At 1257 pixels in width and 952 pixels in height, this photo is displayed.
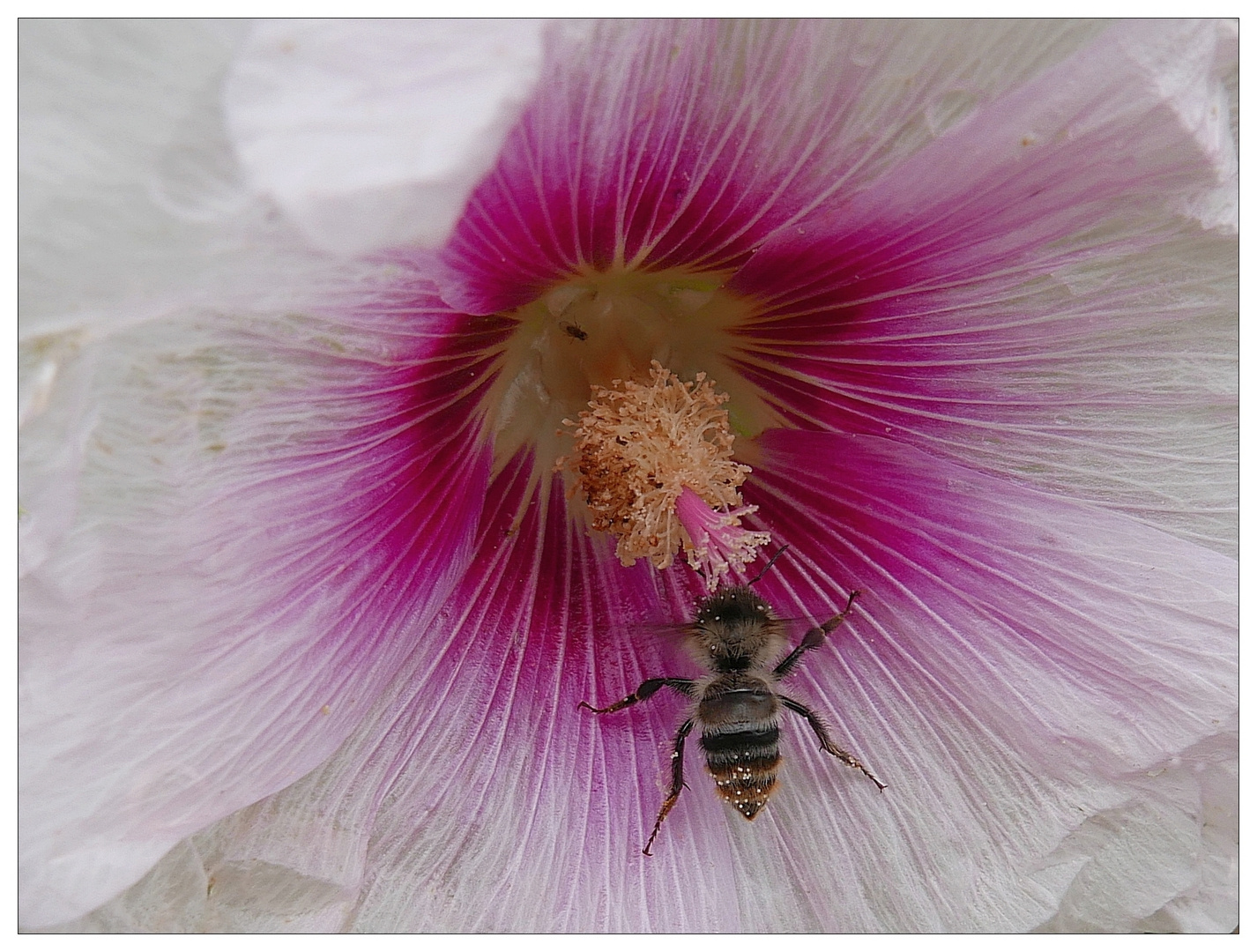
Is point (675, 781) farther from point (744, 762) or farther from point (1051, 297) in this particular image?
point (1051, 297)

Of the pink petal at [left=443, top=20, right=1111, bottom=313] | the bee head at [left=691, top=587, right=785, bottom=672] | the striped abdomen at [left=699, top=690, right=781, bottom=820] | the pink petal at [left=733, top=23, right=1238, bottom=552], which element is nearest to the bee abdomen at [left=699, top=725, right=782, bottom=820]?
the striped abdomen at [left=699, top=690, right=781, bottom=820]

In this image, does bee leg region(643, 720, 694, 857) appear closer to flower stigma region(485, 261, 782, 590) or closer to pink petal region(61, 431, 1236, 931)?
pink petal region(61, 431, 1236, 931)

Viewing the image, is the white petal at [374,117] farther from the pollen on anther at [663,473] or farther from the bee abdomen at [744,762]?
the bee abdomen at [744,762]

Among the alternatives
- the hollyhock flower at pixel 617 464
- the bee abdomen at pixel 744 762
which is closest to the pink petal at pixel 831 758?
the hollyhock flower at pixel 617 464

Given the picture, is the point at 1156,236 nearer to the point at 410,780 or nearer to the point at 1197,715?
the point at 1197,715

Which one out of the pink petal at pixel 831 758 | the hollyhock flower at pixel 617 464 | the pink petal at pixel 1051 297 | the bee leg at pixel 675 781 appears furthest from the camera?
the bee leg at pixel 675 781

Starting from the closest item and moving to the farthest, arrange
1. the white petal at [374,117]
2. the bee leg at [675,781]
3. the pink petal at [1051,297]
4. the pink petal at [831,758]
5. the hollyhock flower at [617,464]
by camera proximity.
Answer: the white petal at [374,117], the hollyhock flower at [617,464], the pink petal at [1051,297], the pink petal at [831,758], the bee leg at [675,781]
